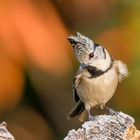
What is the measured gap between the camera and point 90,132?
1.05m

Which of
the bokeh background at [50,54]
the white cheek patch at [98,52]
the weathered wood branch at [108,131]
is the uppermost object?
the weathered wood branch at [108,131]

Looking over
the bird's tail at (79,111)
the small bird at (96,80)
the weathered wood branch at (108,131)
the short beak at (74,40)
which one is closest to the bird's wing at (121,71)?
the small bird at (96,80)

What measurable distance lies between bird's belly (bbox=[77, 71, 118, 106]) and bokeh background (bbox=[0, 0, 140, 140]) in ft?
0.69

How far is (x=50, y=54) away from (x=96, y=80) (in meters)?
0.47

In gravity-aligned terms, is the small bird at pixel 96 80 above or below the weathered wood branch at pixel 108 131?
below

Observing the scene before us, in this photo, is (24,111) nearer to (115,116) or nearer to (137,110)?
(137,110)

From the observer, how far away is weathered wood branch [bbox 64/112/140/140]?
1031 millimetres

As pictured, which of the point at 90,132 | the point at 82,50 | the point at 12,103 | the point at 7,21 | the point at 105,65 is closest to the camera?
the point at 90,132

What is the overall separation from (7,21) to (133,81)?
349 millimetres

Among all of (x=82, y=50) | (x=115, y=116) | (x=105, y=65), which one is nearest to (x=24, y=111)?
(x=105, y=65)

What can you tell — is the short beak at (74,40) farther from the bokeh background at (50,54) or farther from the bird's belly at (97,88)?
the bokeh background at (50,54)

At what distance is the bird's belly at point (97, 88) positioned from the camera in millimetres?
1681

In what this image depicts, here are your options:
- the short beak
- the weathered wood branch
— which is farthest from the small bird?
the weathered wood branch

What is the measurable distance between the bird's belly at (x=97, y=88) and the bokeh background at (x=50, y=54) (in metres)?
0.21
